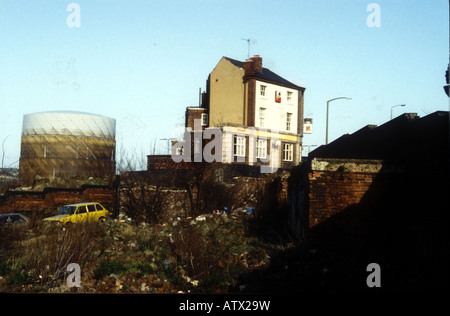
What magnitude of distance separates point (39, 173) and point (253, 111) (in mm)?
23325


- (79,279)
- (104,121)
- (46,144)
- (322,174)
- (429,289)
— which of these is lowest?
(79,279)

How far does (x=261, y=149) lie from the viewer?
130 feet

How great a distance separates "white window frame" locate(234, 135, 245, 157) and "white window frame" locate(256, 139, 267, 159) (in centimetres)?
200

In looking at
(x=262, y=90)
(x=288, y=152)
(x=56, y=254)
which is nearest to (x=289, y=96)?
(x=262, y=90)

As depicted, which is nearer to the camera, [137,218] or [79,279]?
[79,279]

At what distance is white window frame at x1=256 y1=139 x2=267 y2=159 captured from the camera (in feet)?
129

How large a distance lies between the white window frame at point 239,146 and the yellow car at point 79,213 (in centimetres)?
1868

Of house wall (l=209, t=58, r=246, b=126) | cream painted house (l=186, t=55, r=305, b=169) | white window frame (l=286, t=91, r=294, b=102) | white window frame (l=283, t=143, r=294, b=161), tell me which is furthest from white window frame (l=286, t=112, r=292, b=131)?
house wall (l=209, t=58, r=246, b=126)

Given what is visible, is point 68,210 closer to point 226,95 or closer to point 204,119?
point 226,95

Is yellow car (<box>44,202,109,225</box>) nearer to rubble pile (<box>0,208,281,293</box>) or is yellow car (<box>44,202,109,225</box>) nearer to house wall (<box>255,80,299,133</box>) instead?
rubble pile (<box>0,208,281,293</box>)

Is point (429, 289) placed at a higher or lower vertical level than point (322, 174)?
lower

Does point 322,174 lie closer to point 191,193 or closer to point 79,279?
point 79,279
